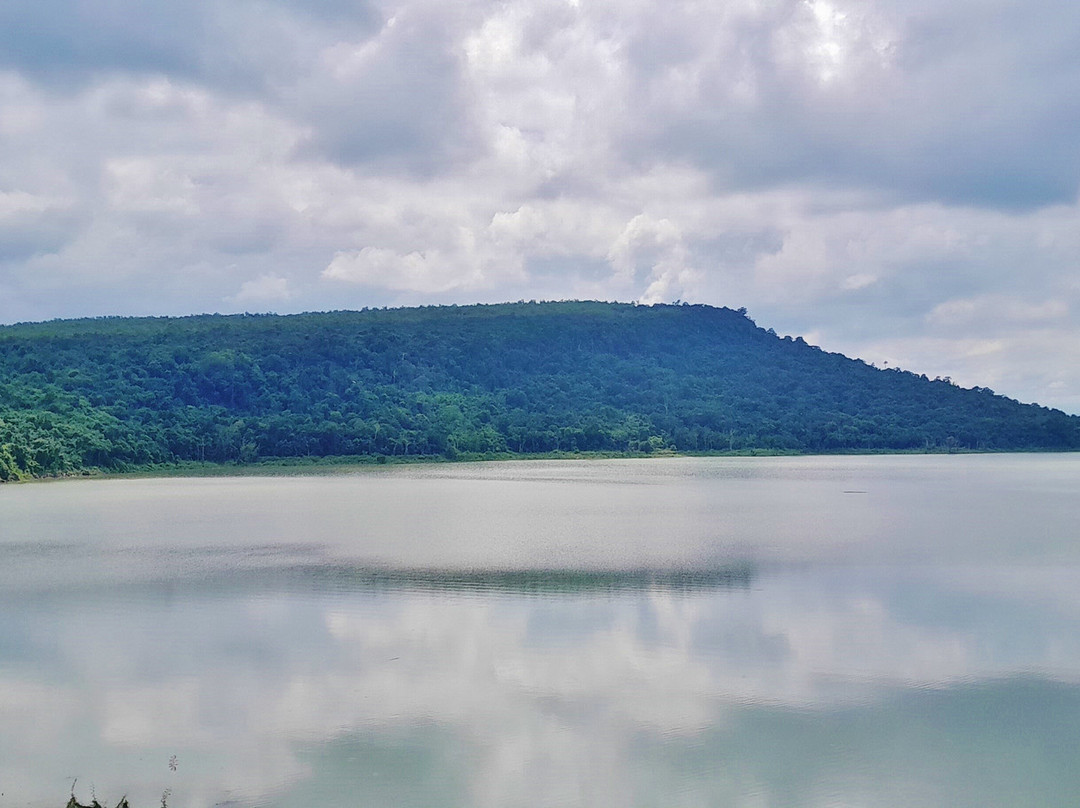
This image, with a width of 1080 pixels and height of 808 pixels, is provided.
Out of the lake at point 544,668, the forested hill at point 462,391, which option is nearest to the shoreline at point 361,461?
the forested hill at point 462,391

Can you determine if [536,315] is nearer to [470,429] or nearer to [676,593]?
[470,429]

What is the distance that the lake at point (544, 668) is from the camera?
1145 centimetres

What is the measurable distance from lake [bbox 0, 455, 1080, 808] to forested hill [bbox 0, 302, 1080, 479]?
6123 cm

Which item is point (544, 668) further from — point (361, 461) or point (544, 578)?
point (361, 461)

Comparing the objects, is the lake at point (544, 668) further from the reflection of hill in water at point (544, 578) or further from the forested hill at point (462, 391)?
the forested hill at point (462, 391)

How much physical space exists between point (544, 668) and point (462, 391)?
126961 mm

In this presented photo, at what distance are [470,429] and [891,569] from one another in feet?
321

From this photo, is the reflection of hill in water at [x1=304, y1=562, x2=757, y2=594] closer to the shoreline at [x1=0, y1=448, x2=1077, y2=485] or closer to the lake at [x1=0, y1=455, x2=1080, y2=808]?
the lake at [x1=0, y1=455, x2=1080, y2=808]

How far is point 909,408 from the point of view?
139375 mm

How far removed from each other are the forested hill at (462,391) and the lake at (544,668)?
61.2 m

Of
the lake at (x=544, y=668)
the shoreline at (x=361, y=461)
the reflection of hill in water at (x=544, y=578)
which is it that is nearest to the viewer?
the lake at (x=544, y=668)

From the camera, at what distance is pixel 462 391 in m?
142

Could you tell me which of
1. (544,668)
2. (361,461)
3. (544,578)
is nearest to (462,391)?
(361,461)

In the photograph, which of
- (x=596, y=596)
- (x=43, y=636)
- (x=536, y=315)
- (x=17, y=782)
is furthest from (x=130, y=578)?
(x=536, y=315)
